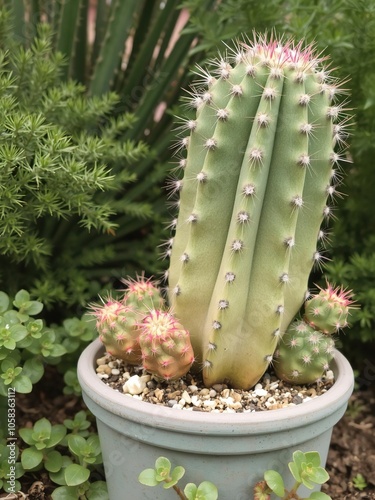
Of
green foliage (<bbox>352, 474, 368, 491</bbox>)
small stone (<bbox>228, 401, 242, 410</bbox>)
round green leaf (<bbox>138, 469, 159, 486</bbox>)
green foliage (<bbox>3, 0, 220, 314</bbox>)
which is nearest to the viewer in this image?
round green leaf (<bbox>138, 469, 159, 486</bbox>)

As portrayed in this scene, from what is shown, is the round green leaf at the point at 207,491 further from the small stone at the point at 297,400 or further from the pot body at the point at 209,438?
the small stone at the point at 297,400

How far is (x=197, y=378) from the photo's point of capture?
1.46m

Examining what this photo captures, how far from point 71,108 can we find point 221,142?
72 cm

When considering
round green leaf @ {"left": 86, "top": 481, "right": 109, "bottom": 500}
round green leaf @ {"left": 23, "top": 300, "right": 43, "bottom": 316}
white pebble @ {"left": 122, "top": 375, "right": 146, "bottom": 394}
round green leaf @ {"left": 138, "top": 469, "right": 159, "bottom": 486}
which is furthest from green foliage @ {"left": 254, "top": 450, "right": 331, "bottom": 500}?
round green leaf @ {"left": 23, "top": 300, "right": 43, "bottom": 316}

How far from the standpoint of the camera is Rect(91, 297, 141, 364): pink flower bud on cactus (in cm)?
138

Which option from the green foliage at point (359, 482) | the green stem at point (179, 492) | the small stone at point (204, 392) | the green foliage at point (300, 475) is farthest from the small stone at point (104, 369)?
the green foliage at point (359, 482)

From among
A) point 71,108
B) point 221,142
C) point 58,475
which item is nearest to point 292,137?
point 221,142

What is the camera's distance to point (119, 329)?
138 cm

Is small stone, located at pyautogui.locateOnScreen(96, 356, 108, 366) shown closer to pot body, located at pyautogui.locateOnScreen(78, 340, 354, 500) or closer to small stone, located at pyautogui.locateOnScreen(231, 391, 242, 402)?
pot body, located at pyautogui.locateOnScreen(78, 340, 354, 500)

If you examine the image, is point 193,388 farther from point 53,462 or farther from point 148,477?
point 53,462

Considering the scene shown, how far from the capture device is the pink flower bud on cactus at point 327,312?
1.42 meters

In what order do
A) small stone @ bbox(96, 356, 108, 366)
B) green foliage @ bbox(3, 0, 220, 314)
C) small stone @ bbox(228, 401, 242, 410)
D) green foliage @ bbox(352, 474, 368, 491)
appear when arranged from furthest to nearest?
green foliage @ bbox(3, 0, 220, 314)
green foliage @ bbox(352, 474, 368, 491)
small stone @ bbox(96, 356, 108, 366)
small stone @ bbox(228, 401, 242, 410)

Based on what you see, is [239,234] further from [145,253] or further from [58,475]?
[145,253]


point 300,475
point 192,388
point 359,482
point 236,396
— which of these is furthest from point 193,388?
point 359,482
